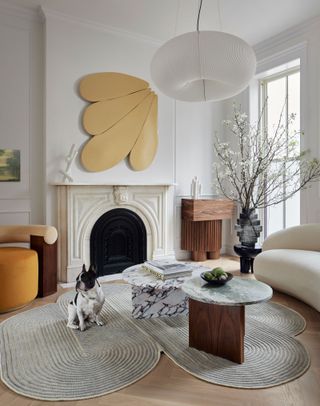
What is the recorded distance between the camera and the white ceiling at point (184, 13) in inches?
142

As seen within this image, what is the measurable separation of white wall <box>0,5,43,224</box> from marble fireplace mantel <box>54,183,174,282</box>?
1.15 ft

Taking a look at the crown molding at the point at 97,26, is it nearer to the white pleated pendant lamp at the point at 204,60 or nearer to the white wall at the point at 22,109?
the white wall at the point at 22,109

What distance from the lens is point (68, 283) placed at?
383cm

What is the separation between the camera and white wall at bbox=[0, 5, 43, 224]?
3746mm

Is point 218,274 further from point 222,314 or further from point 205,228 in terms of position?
point 205,228

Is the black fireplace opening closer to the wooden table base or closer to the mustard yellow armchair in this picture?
the mustard yellow armchair

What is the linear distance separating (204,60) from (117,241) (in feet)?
9.00

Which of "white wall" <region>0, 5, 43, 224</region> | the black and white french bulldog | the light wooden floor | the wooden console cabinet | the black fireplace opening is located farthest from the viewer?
the wooden console cabinet

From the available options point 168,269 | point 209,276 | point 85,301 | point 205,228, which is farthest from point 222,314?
point 205,228

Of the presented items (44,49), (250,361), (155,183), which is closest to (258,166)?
(155,183)

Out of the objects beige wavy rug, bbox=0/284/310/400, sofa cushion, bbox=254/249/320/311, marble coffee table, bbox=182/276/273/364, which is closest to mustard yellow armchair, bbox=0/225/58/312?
beige wavy rug, bbox=0/284/310/400

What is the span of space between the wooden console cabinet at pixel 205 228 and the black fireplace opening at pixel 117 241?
28.0 inches

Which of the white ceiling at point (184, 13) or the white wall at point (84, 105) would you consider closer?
the white ceiling at point (184, 13)

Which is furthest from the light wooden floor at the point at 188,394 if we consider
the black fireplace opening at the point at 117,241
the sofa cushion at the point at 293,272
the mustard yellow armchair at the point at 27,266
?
the black fireplace opening at the point at 117,241
